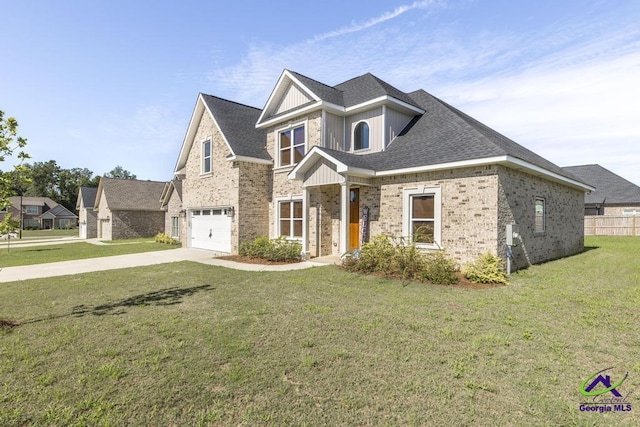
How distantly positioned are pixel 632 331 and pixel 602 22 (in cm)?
871

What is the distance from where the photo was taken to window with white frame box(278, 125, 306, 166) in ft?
47.8

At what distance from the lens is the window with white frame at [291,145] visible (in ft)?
47.8

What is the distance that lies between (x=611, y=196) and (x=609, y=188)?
4.79 feet

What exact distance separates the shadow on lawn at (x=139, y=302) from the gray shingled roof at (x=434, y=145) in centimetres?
661

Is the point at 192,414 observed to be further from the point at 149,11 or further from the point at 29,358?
the point at 149,11

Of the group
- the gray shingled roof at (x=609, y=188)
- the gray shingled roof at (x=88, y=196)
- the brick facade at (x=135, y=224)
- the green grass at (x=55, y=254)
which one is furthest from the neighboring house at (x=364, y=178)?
the gray shingled roof at (x=88, y=196)

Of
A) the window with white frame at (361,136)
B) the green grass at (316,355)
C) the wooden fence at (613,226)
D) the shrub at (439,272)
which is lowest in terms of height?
the green grass at (316,355)

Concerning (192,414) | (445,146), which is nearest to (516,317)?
(192,414)

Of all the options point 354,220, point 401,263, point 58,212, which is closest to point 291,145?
point 354,220

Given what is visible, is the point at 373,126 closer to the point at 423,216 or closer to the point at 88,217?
the point at 423,216

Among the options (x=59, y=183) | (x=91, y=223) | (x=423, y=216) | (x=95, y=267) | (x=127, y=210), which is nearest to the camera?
(x=423, y=216)

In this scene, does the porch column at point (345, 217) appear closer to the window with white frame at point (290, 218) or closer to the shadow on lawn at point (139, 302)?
the window with white frame at point (290, 218)

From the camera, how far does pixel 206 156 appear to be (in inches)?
690

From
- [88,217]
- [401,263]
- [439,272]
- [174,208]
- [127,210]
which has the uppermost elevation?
[174,208]
